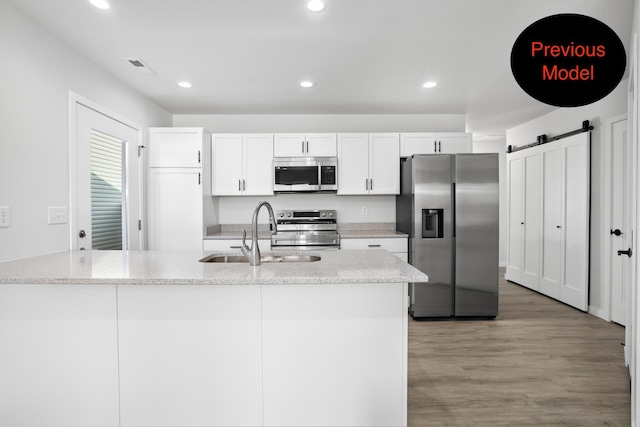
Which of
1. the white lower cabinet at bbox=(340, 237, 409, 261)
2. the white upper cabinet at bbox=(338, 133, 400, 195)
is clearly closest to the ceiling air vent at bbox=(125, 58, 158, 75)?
the white upper cabinet at bbox=(338, 133, 400, 195)

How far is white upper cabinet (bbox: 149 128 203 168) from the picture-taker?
4027mm

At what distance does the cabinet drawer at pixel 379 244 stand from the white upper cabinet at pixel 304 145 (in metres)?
1.10

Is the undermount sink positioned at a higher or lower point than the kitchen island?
higher

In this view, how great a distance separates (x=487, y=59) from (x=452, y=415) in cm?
276

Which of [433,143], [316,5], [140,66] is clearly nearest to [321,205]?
[433,143]

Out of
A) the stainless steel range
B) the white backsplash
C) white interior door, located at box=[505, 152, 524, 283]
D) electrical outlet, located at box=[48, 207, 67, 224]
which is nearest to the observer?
electrical outlet, located at box=[48, 207, 67, 224]

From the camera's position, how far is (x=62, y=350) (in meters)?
1.76

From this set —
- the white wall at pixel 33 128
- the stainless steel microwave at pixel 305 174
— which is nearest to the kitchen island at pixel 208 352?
the white wall at pixel 33 128

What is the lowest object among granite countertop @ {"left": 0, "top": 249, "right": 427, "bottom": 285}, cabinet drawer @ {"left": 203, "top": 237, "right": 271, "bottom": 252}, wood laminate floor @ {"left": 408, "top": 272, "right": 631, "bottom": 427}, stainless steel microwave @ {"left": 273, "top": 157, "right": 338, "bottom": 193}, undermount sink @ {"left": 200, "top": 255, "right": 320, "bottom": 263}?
wood laminate floor @ {"left": 408, "top": 272, "right": 631, "bottom": 427}

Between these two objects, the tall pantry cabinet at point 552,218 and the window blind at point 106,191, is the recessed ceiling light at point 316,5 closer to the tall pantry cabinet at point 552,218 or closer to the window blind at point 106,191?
the window blind at point 106,191

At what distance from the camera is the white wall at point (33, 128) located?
2.19 meters

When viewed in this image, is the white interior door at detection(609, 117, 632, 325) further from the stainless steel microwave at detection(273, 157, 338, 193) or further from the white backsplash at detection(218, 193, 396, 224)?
the stainless steel microwave at detection(273, 157, 338, 193)

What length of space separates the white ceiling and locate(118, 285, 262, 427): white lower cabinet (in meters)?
1.76

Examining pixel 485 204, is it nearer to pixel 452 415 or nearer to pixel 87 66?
pixel 452 415
